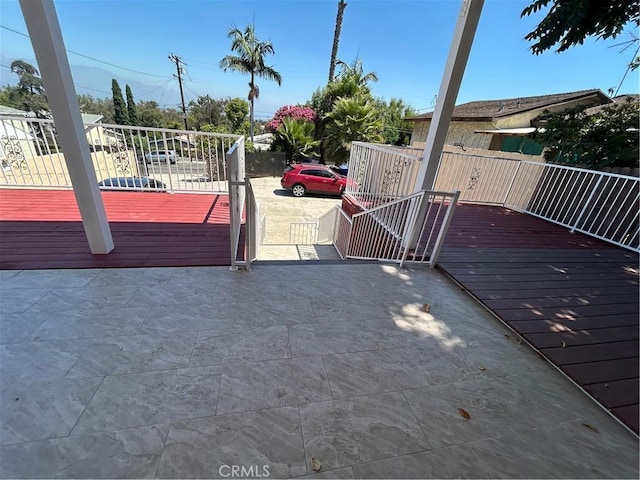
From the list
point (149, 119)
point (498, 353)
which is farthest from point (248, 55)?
point (149, 119)

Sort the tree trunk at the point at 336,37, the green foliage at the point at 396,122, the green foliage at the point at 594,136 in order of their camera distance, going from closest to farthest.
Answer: the green foliage at the point at 594,136
the tree trunk at the point at 336,37
the green foliage at the point at 396,122

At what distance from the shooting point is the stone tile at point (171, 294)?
195 cm

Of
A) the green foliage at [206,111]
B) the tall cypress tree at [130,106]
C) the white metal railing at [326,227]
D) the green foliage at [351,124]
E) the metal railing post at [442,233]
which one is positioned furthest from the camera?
the green foliage at [206,111]

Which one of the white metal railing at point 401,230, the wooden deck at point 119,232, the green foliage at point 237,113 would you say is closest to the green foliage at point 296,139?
the green foliage at point 237,113

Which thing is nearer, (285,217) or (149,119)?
(285,217)

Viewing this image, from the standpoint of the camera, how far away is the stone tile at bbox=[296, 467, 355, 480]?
104cm

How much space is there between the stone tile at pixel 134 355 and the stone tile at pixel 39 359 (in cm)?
6

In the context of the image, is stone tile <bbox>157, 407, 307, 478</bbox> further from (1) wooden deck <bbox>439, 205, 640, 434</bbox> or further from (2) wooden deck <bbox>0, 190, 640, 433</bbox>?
(1) wooden deck <bbox>439, 205, 640, 434</bbox>

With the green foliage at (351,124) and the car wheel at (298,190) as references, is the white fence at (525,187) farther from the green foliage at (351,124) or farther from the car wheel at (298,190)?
the green foliage at (351,124)

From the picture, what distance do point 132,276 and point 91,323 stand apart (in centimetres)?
59

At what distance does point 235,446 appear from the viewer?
3.65 ft

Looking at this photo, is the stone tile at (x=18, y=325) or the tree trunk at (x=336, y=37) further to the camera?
the tree trunk at (x=336, y=37)

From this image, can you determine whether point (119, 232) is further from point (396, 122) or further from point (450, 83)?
point (396, 122)

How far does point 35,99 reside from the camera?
85.1 ft
